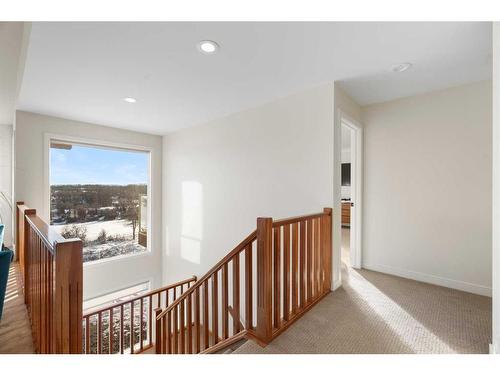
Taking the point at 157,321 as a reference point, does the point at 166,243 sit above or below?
above

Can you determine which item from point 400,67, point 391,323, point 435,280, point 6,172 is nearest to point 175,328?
point 391,323

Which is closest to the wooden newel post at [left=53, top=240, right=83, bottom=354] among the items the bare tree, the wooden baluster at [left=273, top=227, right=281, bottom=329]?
the wooden baluster at [left=273, top=227, right=281, bottom=329]

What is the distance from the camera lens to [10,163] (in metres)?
4.12

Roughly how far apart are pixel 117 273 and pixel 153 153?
2302mm

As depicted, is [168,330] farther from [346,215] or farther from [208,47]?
[346,215]

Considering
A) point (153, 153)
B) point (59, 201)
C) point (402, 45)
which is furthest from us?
point (153, 153)

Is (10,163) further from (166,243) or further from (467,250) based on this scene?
(467,250)

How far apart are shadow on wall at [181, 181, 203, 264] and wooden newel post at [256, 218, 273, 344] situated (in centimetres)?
240

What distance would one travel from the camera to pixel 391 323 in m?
1.85

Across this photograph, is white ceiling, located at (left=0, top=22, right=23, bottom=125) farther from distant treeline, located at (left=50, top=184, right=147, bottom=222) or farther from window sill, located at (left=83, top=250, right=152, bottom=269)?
window sill, located at (left=83, top=250, right=152, bottom=269)

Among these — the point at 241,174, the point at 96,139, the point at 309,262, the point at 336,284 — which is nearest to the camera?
the point at 309,262

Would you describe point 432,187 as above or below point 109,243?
above

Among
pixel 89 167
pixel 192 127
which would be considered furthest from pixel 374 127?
pixel 89 167

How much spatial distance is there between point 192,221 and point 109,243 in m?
1.55
